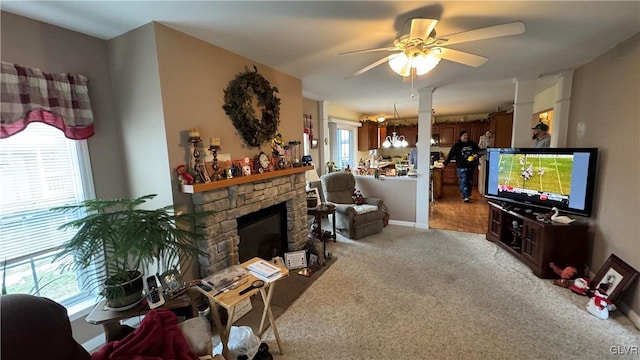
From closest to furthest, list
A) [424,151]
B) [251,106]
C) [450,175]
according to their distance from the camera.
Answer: [251,106] → [424,151] → [450,175]

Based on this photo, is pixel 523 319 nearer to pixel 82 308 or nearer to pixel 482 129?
pixel 82 308

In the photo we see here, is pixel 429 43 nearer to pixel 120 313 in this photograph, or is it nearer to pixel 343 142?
pixel 120 313

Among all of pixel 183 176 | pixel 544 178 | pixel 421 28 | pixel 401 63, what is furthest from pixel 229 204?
pixel 544 178

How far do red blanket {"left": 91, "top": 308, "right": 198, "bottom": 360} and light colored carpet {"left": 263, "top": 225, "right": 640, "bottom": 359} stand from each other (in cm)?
79

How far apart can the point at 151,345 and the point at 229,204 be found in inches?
46.6

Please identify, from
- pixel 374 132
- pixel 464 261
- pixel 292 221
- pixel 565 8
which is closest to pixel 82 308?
pixel 292 221

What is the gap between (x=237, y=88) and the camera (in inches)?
92.7

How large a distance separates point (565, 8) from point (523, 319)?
2265mm

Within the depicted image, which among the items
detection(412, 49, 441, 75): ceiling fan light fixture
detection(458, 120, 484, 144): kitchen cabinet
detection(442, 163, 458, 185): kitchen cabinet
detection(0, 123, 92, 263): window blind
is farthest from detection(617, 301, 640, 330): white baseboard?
detection(442, 163, 458, 185): kitchen cabinet

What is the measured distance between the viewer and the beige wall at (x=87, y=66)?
5.11ft

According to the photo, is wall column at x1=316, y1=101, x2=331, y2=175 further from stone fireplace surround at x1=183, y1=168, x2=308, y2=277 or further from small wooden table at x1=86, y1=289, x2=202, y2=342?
small wooden table at x1=86, y1=289, x2=202, y2=342

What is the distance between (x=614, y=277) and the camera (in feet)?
7.07

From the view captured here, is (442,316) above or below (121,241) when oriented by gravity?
below

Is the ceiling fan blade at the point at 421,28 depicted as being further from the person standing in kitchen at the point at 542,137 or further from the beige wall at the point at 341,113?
the beige wall at the point at 341,113
